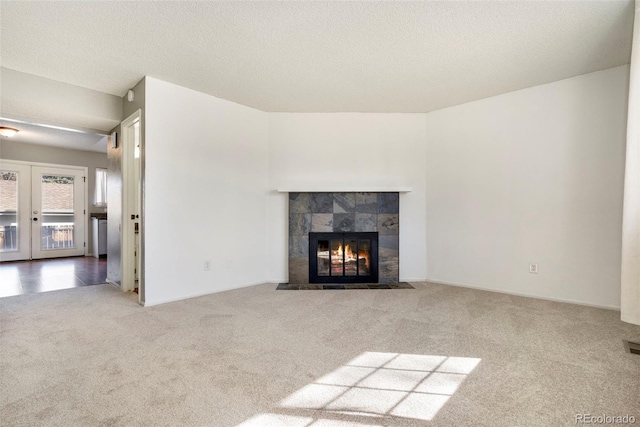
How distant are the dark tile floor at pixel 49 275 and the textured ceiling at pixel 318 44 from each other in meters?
2.68

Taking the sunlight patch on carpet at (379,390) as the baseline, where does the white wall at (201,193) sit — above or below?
above

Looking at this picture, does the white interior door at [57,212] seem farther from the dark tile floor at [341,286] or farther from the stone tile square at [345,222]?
the stone tile square at [345,222]

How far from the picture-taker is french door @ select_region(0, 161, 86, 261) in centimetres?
602

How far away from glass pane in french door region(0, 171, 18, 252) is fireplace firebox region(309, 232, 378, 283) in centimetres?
635

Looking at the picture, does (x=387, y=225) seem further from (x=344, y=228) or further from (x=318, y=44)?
(x=318, y=44)

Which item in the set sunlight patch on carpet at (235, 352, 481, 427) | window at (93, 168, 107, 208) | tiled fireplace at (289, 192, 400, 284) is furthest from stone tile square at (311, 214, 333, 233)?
window at (93, 168, 107, 208)

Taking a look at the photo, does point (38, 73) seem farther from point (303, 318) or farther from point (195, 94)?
point (303, 318)

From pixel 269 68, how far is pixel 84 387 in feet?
9.65

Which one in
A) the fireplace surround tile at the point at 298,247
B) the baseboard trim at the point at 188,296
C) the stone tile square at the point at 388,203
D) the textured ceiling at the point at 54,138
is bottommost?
the baseboard trim at the point at 188,296

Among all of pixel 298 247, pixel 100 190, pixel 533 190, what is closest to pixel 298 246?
pixel 298 247

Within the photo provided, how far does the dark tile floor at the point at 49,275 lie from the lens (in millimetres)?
3971

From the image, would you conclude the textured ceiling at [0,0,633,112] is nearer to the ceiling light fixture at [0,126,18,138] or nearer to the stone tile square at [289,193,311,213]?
the stone tile square at [289,193,311,213]

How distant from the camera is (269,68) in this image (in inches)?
120
